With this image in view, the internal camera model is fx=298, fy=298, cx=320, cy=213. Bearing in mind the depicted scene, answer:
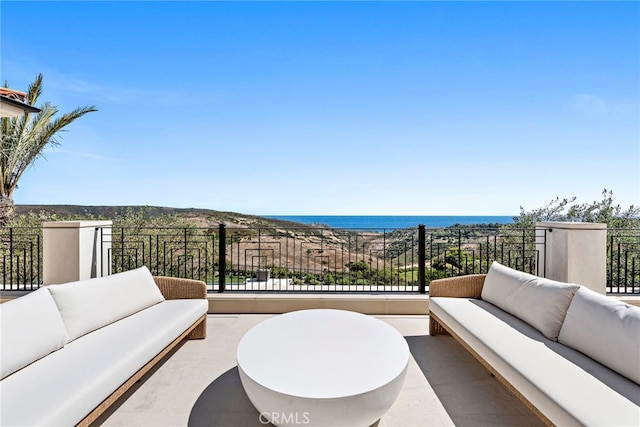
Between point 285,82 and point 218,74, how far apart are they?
61.2 inches

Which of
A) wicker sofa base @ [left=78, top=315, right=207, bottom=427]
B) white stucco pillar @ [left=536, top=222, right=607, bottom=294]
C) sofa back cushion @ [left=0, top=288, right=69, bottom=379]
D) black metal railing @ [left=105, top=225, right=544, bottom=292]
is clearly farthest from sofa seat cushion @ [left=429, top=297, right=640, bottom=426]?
sofa back cushion @ [left=0, top=288, right=69, bottom=379]

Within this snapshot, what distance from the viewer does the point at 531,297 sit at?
246 cm

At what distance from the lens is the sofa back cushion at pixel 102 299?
2189 millimetres

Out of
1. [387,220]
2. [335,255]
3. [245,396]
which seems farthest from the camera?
[387,220]

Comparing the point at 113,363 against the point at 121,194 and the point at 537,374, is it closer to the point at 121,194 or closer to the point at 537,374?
the point at 537,374

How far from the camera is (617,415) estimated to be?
4.18ft

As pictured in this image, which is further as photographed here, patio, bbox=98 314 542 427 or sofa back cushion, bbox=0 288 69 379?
patio, bbox=98 314 542 427

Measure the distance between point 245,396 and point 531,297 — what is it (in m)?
2.38

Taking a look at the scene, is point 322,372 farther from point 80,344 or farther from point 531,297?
point 531,297

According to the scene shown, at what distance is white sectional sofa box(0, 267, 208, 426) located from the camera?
1405mm

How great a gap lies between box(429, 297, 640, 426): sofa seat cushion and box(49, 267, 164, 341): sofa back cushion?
2886 mm

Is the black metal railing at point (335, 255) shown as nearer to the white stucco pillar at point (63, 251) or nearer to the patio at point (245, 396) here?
the white stucco pillar at point (63, 251)

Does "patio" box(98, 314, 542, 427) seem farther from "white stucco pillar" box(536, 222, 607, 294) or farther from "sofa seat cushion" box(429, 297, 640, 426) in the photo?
"white stucco pillar" box(536, 222, 607, 294)

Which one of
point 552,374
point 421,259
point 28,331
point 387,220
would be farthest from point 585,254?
point 387,220
